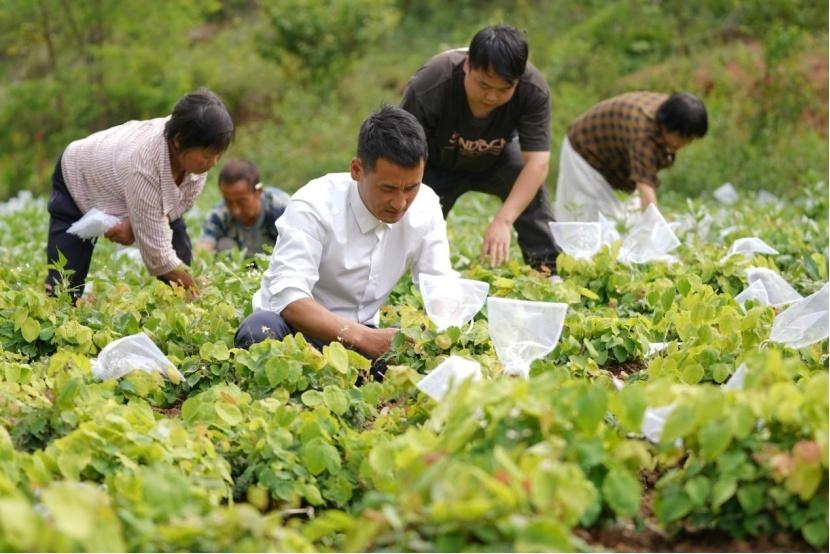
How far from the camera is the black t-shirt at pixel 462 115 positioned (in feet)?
17.4

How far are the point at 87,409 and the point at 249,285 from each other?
6.17ft

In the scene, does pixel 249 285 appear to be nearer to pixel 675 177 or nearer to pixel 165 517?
pixel 165 517

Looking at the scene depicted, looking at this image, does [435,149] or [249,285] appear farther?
[435,149]

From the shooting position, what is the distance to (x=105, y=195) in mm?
5152

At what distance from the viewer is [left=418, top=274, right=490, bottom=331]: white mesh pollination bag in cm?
385

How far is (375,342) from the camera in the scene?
3.72 metres

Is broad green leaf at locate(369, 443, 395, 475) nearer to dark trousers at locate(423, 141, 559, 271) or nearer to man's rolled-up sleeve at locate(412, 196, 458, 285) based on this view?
man's rolled-up sleeve at locate(412, 196, 458, 285)

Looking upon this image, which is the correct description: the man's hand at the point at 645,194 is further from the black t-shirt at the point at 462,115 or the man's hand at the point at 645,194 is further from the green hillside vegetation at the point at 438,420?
the black t-shirt at the point at 462,115

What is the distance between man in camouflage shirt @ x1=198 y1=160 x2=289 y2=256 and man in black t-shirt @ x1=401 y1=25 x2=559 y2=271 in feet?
4.39

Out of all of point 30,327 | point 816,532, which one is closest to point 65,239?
point 30,327

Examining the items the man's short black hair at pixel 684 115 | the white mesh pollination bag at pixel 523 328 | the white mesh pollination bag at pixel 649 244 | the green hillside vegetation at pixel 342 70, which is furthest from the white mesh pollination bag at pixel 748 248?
the green hillside vegetation at pixel 342 70

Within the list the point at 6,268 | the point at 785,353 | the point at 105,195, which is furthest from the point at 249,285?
the point at 785,353

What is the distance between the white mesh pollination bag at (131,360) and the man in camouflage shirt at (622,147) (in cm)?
303

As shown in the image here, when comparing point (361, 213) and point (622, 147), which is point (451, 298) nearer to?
point (361, 213)
